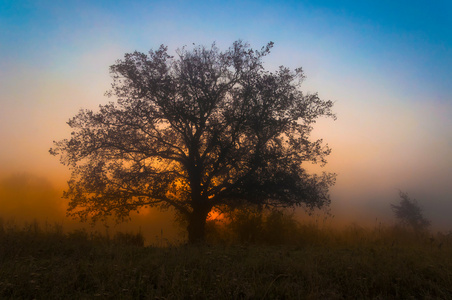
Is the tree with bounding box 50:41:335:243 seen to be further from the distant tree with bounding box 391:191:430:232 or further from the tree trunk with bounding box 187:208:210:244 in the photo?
the distant tree with bounding box 391:191:430:232

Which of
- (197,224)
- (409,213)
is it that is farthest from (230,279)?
(409,213)

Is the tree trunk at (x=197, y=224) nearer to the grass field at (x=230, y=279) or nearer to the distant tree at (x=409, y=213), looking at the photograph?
the grass field at (x=230, y=279)

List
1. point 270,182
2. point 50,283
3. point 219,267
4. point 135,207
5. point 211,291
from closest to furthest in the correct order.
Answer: point 211,291
point 50,283
point 219,267
point 270,182
point 135,207

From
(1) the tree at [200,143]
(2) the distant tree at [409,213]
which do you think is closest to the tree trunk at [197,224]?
(1) the tree at [200,143]

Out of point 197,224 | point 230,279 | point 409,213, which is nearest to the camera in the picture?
point 230,279

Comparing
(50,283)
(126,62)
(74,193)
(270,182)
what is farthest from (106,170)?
(50,283)

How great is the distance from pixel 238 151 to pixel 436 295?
11.2m

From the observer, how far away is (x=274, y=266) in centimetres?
773

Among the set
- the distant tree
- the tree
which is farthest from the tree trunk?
the distant tree

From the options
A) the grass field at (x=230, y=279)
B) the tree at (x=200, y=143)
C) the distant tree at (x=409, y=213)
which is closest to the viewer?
the grass field at (x=230, y=279)

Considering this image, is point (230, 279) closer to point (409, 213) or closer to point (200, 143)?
point (200, 143)

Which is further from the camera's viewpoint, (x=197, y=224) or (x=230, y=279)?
(x=197, y=224)

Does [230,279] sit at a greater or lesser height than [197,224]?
lesser

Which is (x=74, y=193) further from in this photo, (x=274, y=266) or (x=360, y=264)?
(x=360, y=264)
